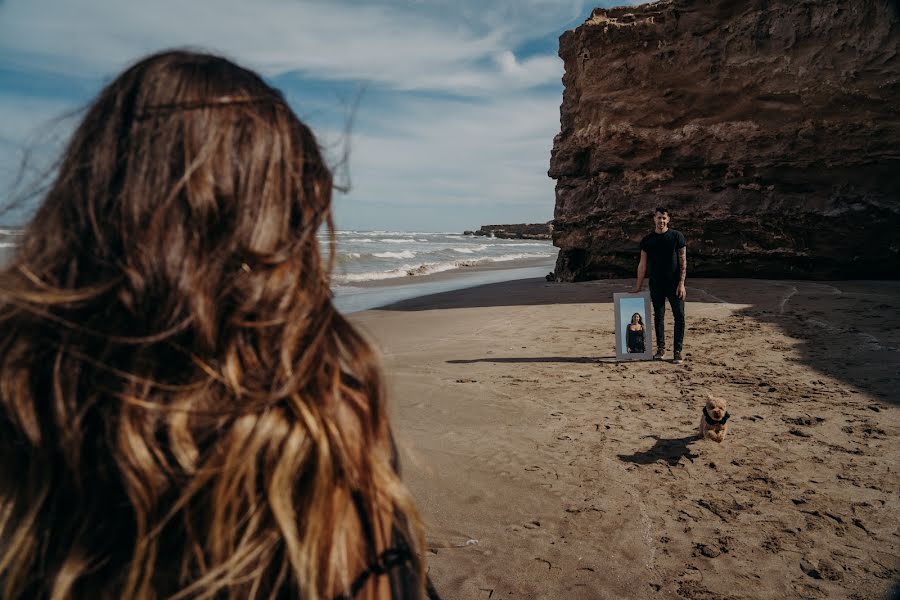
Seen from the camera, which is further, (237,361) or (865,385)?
(865,385)

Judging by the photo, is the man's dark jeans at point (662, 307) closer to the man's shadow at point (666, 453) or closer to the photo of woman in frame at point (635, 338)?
the photo of woman in frame at point (635, 338)

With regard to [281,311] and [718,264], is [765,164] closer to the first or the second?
[718,264]

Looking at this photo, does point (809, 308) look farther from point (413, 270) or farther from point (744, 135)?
point (413, 270)

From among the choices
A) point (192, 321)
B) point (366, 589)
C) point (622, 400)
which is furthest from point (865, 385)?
point (192, 321)

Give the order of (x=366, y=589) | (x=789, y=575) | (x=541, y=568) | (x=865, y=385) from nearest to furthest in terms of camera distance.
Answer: (x=366, y=589)
(x=789, y=575)
(x=541, y=568)
(x=865, y=385)

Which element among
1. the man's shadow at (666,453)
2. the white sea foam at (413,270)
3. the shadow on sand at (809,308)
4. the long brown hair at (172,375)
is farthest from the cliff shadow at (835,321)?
the white sea foam at (413,270)

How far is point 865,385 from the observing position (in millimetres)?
4879

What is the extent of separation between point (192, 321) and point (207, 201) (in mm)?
199

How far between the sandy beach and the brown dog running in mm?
78

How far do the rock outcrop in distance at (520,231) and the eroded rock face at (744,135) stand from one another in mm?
54921

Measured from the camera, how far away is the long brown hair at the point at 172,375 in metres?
0.88

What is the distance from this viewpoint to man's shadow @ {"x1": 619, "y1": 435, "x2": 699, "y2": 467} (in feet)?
12.3

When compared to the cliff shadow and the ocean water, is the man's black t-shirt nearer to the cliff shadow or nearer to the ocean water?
the cliff shadow

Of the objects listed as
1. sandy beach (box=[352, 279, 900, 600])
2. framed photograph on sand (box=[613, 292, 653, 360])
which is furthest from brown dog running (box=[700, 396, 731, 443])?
framed photograph on sand (box=[613, 292, 653, 360])
